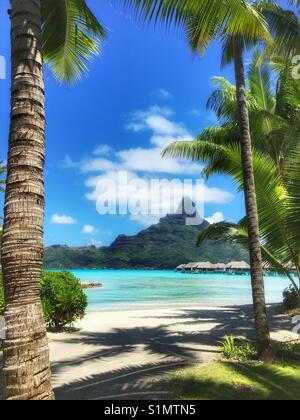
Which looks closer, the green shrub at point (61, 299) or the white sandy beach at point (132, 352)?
the white sandy beach at point (132, 352)

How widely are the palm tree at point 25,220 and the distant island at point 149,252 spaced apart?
134639mm

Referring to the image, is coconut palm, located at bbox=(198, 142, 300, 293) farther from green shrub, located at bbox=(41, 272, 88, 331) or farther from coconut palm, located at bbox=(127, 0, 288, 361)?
green shrub, located at bbox=(41, 272, 88, 331)

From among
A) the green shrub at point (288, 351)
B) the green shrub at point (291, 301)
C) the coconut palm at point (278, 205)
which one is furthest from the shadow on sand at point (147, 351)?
the green shrub at point (291, 301)

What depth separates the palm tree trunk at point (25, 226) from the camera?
3.29 metres

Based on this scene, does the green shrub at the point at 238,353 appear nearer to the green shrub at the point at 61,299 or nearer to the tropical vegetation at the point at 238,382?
the tropical vegetation at the point at 238,382

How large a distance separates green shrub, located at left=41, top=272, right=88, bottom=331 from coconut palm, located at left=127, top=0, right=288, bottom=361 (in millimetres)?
5000

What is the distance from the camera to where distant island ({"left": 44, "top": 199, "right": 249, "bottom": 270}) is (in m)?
145

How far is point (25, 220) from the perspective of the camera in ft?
11.4

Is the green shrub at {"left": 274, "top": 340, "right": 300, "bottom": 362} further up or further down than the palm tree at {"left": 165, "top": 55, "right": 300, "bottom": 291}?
further down

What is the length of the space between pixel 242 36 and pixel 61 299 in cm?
760

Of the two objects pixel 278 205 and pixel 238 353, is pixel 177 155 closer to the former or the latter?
pixel 278 205

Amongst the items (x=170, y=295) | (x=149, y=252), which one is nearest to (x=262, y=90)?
(x=170, y=295)

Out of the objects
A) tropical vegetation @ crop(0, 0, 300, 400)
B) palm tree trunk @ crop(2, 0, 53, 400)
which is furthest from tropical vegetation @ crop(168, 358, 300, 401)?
palm tree trunk @ crop(2, 0, 53, 400)
